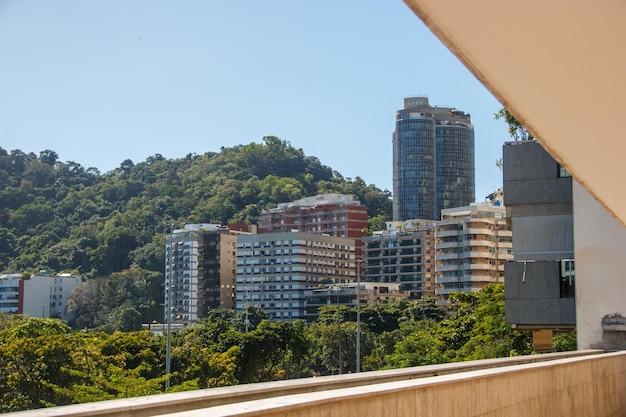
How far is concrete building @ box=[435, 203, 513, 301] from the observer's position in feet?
398

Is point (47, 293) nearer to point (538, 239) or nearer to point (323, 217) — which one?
point (323, 217)

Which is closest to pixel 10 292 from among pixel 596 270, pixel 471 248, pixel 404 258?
pixel 404 258

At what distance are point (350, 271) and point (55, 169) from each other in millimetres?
59910

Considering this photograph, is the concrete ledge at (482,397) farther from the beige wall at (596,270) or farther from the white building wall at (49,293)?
the white building wall at (49,293)

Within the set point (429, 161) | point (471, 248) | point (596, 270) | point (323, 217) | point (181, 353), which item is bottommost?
point (181, 353)

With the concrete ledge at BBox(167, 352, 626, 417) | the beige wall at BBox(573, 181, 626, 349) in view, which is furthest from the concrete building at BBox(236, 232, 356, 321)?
the concrete ledge at BBox(167, 352, 626, 417)

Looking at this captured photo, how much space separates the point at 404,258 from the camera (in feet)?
461

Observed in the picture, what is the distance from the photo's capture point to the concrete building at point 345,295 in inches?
4722

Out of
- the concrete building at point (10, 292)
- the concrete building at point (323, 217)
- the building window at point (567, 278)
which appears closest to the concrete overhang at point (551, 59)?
the building window at point (567, 278)

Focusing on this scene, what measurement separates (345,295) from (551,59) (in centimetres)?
11768

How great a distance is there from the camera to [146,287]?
128 m

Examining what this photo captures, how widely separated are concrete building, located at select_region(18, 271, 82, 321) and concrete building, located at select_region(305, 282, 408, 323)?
32161 millimetres

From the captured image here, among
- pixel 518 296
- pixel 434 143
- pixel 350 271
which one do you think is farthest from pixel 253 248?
pixel 518 296

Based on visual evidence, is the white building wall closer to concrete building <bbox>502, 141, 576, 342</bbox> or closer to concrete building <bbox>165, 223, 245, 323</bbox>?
concrete building <bbox>165, 223, 245, 323</bbox>
